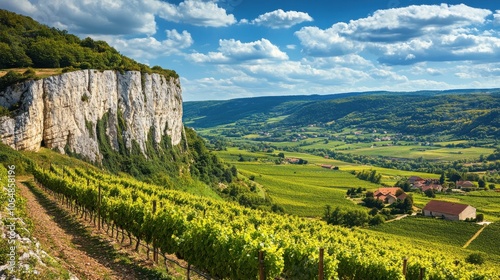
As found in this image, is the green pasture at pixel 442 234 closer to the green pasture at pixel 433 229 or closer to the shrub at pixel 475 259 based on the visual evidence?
the green pasture at pixel 433 229

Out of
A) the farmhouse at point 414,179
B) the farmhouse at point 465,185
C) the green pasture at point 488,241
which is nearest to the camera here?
the green pasture at point 488,241

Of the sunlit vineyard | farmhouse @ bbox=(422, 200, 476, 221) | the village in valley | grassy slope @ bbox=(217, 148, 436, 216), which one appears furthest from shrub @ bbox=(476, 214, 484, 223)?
the sunlit vineyard

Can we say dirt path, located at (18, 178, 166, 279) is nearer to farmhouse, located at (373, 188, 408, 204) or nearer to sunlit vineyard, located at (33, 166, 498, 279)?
sunlit vineyard, located at (33, 166, 498, 279)

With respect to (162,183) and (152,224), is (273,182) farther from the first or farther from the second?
(152,224)

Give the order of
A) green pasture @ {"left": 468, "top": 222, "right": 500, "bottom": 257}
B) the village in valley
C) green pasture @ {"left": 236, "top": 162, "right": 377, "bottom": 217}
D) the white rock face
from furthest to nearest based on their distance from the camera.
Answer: green pasture @ {"left": 236, "top": 162, "right": 377, "bottom": 217} → the village in valley → green pasture @ {"left": 468, "top": 222, "right": 500, "bottom": 257} → the white rock face

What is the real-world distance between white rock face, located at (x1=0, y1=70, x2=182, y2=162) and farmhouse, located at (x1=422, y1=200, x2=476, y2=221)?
74.0m

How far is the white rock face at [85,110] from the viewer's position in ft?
227

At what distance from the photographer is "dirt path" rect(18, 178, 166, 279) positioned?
70.1ft

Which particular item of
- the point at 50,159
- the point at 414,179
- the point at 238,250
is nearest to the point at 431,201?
the point at 414,179

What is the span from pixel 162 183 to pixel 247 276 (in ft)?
249

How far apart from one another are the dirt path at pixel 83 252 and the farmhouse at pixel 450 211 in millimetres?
87773

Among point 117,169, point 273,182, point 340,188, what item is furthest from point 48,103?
point 340,188

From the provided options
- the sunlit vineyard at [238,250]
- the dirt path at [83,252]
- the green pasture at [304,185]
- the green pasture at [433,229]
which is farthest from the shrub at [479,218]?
the dirt path at [83,252]

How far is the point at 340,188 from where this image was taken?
137750 mm
